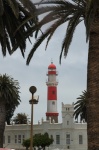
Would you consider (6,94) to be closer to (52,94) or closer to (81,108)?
(81,108)

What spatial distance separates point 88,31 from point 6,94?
1783 inches

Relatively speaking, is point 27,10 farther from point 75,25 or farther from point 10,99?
point 10,99

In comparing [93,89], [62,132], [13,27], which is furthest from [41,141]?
[93,89]

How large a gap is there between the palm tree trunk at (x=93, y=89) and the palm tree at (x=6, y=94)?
42.4m

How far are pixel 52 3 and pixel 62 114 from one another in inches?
2686

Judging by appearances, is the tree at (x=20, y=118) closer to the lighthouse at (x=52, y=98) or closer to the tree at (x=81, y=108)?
the lighthouse at (x=52, y=98)

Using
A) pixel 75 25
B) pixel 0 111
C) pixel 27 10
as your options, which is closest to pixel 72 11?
pixel 75 25

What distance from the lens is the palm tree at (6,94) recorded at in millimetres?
61928

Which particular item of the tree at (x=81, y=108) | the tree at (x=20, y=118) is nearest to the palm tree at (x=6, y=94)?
the tree at (x=81, y=108)

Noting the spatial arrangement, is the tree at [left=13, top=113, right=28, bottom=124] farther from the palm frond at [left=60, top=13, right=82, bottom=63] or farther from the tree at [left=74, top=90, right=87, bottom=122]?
the palm frond at [left=60, top=13, right=82, bottom=63]

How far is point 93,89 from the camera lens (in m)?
19.6

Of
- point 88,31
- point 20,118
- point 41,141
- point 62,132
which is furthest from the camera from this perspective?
point 20,118

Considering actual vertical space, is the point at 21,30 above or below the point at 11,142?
above

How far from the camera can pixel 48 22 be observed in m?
22.5
